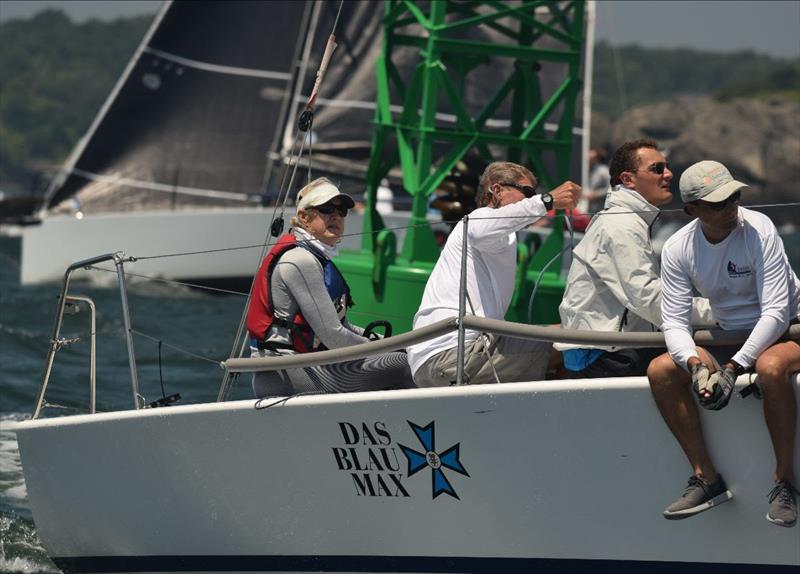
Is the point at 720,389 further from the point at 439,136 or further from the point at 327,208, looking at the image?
the point at 439,136

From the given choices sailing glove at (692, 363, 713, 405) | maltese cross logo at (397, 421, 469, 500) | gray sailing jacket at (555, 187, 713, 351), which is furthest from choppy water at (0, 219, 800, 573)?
sailing glove at (692, 363, 713, 405)

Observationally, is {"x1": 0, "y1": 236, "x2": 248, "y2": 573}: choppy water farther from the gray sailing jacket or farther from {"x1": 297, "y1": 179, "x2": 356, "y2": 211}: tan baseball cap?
the gray sailing jacket

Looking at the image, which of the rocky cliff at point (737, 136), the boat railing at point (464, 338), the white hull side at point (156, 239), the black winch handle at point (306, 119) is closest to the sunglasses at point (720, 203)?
the boat railing at point (464, 338)

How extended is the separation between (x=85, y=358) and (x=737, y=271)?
8420mm

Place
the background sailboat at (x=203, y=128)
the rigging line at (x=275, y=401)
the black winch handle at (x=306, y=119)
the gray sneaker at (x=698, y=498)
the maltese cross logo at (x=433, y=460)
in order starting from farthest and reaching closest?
the background sailboat at (x=203, y=128)
the black winch handle at (x=306, y=119)
the rigging line at (x=275, y=401)
the maltese cross logo at (x=433, y=460)
the gray sneaker at (x=698, y=498)

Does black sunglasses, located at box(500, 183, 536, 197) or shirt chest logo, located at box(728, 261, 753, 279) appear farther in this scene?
black sunglasses, located at box(500, 183, 536, 197)

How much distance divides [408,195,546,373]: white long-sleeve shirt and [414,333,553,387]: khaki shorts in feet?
0.16

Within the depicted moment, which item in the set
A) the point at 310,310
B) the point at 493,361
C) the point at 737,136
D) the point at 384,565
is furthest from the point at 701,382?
the point at 737,136

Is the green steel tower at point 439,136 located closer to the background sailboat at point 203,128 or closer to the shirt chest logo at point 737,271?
the shirt chest logo at point 737,271

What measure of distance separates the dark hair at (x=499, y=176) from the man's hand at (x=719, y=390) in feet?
3.86

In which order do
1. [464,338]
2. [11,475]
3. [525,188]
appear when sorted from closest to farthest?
[464,338] < [525,188] < [11,475]

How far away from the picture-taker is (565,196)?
535 cm

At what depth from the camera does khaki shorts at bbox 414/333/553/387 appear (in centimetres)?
542

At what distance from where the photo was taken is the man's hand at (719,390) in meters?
4.66
